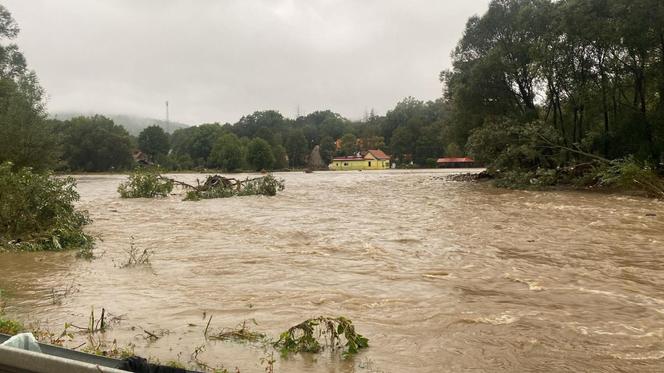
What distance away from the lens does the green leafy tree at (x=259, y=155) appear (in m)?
96.3

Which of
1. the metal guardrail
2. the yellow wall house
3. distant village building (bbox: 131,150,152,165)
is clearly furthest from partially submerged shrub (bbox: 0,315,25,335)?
distant village building (bbox: 131,150,152,165)

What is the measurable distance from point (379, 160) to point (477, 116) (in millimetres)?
65448

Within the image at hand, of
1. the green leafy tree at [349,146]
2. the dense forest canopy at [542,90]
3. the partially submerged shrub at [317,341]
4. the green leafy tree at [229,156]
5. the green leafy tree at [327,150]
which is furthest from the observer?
the green leafy tree at [327,150]

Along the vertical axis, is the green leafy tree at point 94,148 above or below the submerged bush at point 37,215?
above

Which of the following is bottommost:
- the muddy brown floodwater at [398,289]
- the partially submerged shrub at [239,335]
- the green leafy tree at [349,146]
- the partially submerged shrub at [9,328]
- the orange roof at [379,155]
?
the muddy brown floodwater at [398,289]

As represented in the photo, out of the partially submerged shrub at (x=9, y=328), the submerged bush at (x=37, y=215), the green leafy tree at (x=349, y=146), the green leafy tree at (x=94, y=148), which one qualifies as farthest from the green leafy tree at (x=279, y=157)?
the partially submerged shrub at (x=9, y=328)

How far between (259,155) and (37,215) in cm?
8448

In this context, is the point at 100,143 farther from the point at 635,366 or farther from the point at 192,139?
the point at 635,366

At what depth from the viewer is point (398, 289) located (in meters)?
7.10

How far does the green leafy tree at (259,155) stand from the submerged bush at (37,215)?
83349 millimetres

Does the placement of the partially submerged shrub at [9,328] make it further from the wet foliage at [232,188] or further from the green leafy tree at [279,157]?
the green leafy tree at [279,157]

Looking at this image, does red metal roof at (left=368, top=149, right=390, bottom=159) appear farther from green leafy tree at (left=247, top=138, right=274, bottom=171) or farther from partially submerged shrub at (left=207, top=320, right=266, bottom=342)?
partially submerged shrub at (left=207, top=320, right=266, bottom=342)

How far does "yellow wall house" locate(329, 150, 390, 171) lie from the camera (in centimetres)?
10194

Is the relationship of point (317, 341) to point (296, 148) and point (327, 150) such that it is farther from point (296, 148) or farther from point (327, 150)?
Answer: point (327, 150)
